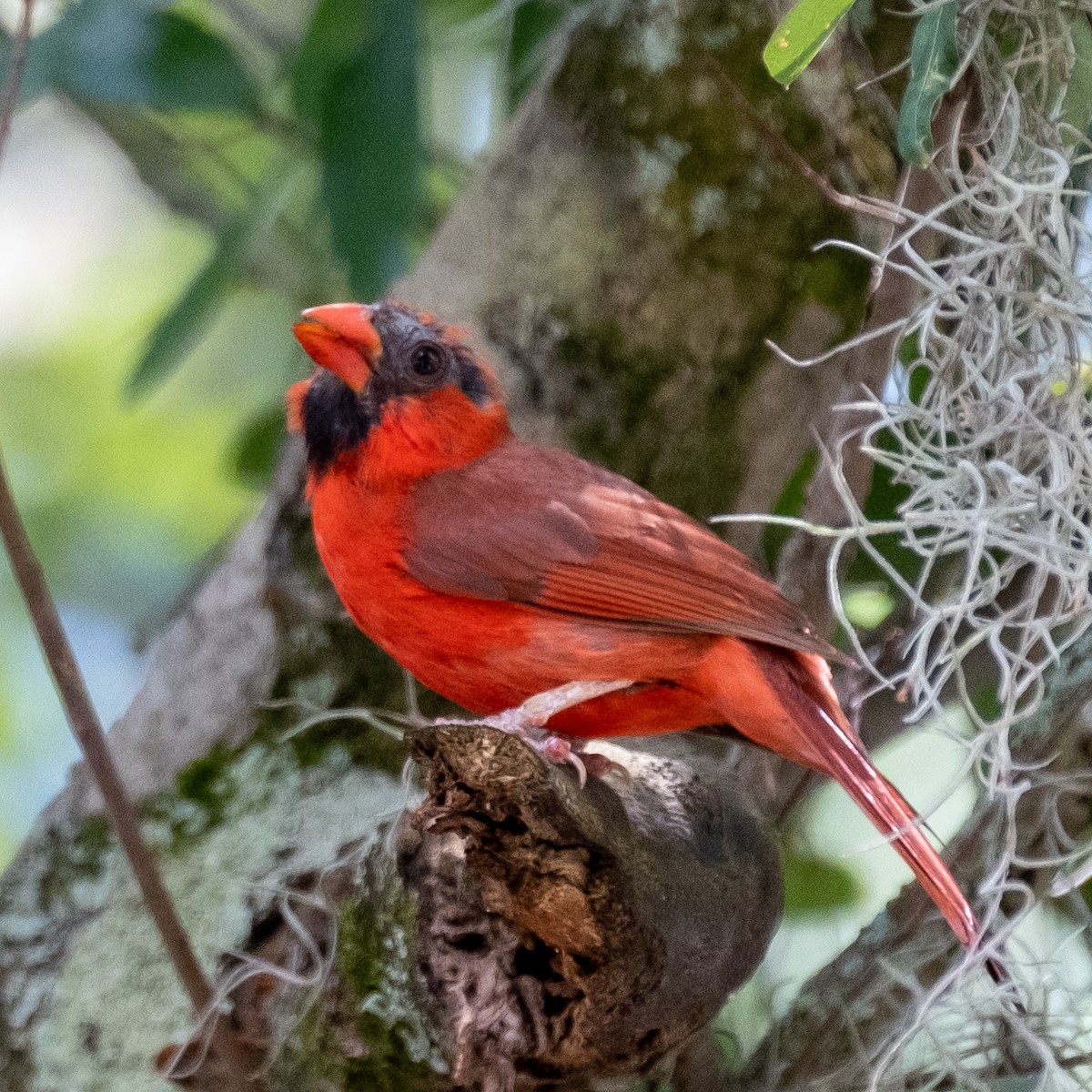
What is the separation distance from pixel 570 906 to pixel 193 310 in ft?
5.03

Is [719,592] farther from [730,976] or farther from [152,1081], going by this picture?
[152,1081]

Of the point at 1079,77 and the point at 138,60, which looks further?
the point at 138,60

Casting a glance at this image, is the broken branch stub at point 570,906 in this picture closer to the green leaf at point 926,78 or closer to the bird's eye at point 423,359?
the bird's eye at point 423,359

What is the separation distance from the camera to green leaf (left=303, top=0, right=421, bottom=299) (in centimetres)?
281

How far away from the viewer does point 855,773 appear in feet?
6.77

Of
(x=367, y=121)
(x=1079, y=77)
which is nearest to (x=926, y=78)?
(x=1079, y=77)

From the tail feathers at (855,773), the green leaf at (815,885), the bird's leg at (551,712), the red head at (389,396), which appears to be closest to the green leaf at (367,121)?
the red head at (389,396)

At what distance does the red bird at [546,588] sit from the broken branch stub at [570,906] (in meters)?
0.16

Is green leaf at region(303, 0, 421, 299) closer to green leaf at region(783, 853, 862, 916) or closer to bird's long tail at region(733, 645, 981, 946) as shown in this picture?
bird's long tail at region(733, 645, 981, 946)

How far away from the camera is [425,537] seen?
86.4 inches

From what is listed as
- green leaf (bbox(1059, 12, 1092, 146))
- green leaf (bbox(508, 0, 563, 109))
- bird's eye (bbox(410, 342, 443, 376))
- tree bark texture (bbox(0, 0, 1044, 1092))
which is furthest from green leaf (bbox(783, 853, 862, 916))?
green leaf (bbox(508, 0, 563, 109))

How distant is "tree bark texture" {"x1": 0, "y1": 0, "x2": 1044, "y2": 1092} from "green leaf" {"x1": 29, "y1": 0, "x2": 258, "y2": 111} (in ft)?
1.96

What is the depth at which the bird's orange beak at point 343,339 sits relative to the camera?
235 centimetres

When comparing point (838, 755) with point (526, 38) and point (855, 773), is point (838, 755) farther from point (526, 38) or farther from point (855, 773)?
point (526, 38)
